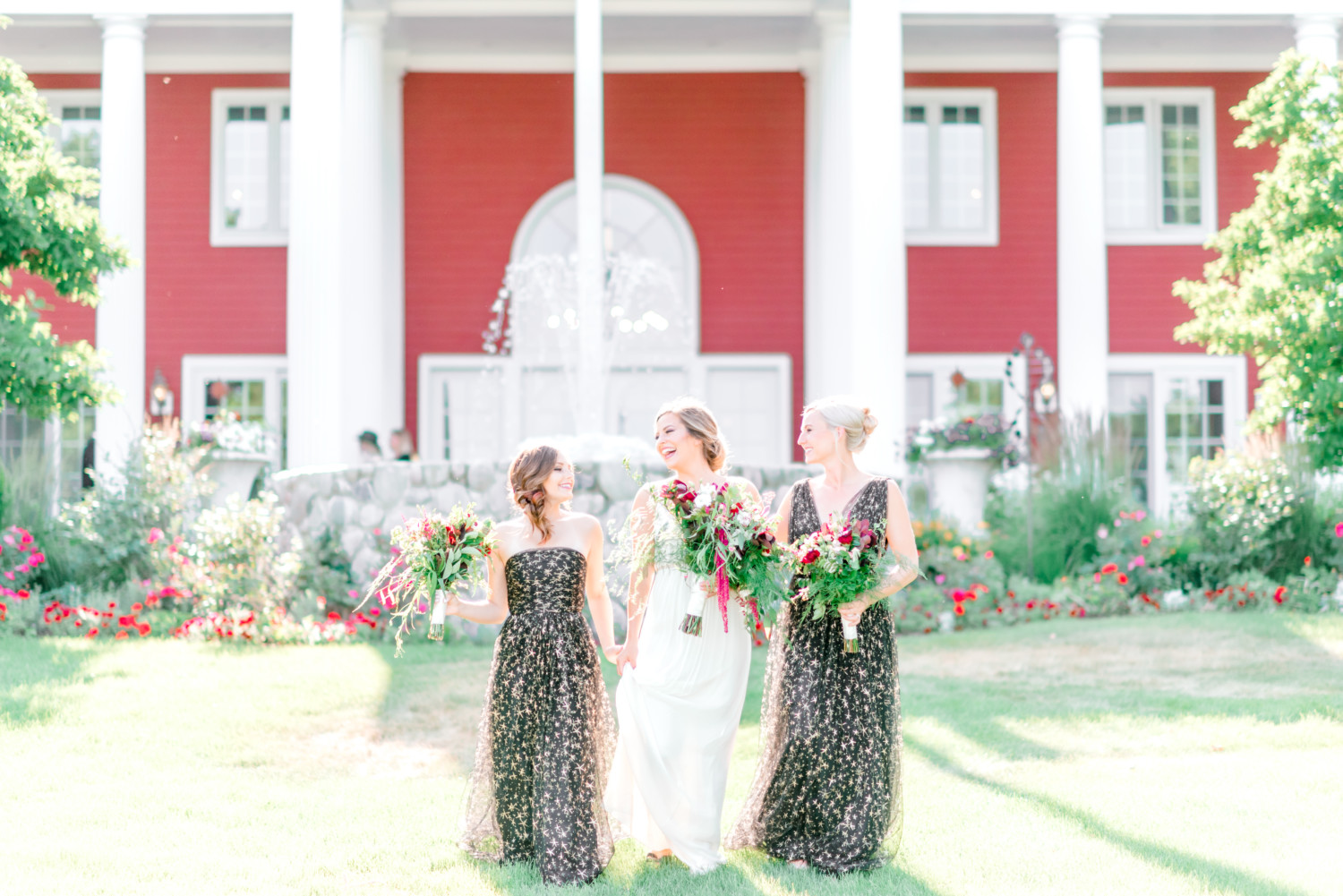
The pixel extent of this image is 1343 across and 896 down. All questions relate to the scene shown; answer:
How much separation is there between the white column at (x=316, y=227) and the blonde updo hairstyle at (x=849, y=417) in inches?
368

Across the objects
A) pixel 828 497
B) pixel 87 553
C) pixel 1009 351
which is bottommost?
pixel 87 553

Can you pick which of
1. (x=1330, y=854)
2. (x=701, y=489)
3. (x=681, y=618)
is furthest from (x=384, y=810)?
(x=1330, y=854)

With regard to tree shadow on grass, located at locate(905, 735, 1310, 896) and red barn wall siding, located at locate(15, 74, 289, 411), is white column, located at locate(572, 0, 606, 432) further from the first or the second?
tree shadow on grass, located at locate(905, 735, 1310, 896)

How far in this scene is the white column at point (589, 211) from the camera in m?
13.1

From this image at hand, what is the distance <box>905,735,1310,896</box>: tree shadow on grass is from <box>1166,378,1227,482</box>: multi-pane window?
1225 cm

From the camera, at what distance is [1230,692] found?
8.21 metres

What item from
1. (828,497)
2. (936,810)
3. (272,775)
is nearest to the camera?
(828,497)

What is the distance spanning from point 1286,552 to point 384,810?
29.0ft

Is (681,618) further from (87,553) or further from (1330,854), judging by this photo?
(87,553)

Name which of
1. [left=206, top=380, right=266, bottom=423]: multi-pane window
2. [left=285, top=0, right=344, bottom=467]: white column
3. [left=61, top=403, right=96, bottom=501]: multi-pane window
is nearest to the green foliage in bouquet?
[left=285, top=0, right=344, bottom=467]: white column

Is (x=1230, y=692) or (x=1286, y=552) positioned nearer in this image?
(x=1230, y=692)

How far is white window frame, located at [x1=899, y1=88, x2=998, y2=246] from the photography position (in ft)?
57.0

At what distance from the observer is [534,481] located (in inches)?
189

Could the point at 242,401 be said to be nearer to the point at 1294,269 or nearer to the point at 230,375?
the point at 230,375
